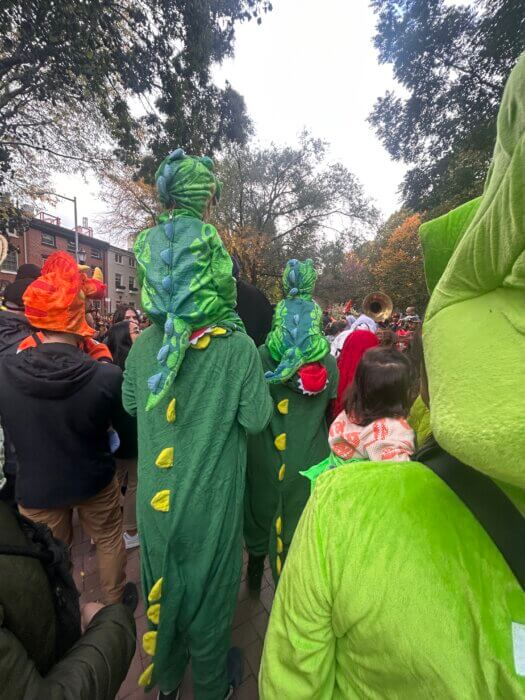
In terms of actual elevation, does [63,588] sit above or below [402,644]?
below

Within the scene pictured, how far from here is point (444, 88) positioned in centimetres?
955

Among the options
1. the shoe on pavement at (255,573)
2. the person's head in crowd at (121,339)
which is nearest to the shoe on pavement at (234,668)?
the shoe on pavement at (255,573)

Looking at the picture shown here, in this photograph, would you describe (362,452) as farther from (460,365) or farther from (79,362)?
(79,362)

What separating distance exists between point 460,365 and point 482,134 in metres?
11.0

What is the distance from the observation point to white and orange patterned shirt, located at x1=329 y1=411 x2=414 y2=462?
165 cm

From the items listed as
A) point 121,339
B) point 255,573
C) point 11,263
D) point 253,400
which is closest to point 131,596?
point 255,573

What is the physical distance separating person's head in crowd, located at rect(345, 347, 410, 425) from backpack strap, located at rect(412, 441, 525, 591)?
1.12 m

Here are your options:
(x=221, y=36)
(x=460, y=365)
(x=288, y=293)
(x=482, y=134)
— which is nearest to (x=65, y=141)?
(x=221, y=36)

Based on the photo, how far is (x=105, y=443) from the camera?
2164 mm

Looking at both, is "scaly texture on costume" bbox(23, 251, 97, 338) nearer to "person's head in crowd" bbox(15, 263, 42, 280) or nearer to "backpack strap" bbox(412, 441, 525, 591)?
"backpack strap" bbox(412, 441, 525, 591)

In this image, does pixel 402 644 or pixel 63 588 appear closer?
pixel 402 644

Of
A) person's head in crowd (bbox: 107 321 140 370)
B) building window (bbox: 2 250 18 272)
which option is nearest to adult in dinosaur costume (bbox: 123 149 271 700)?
person's head in crowd (bbox: 107 321 140 370)

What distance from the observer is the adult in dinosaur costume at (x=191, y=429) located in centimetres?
150

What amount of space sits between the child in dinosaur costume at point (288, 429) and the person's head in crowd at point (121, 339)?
2.18 m
